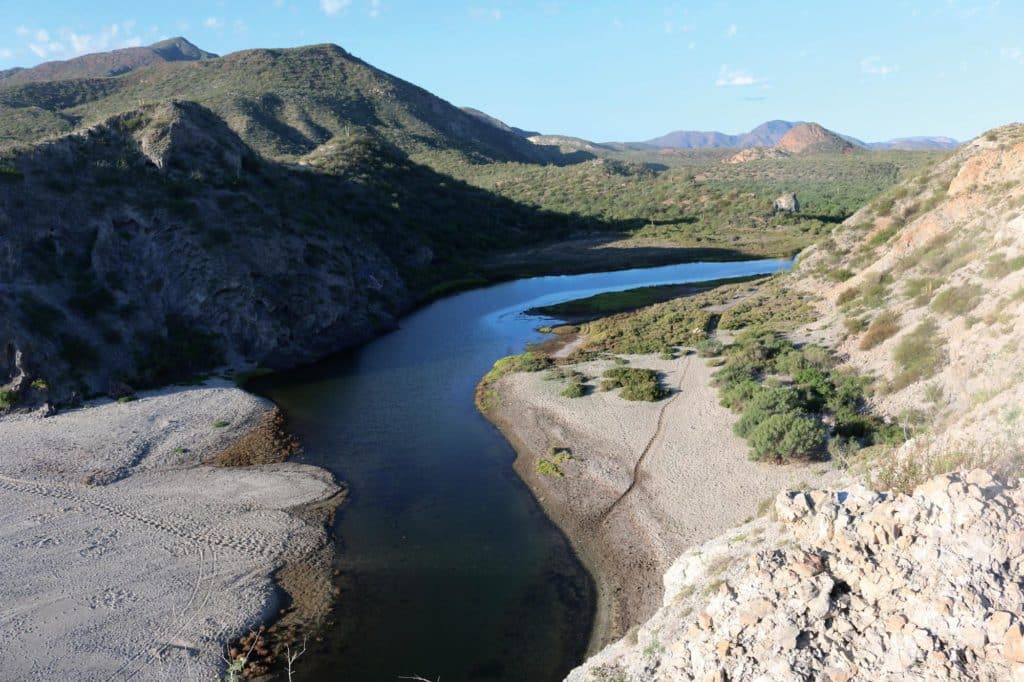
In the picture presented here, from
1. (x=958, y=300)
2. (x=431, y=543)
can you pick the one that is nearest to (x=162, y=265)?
(x=431, y=543)

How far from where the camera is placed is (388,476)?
87.8ft

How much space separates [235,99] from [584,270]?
7854cm

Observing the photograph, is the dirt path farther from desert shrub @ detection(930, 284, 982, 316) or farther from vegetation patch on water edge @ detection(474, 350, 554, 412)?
desert shrub @ detection(930, 284, 982, 316)

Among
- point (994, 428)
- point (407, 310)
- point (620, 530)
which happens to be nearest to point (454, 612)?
point (620, 530)

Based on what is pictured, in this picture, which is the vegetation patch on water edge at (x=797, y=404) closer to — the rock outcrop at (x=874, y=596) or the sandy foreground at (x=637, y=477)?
the sandy foreground at (x=637, y=477)

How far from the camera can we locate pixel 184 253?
4641cm

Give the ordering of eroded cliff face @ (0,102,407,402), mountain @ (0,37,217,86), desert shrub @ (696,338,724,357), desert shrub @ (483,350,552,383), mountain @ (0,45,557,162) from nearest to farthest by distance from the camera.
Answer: eroded cliff face @ (0,102,407,402), desert shrub @ (696,338,724,357), desert shrub @ (483,350,552,383), mountain @ (0,45,557,162), mountain @ (0,37,217,86)

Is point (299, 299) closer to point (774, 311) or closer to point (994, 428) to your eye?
point (774, 311)

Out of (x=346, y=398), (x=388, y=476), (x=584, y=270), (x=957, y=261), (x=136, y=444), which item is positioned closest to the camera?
(x=388, y=476)

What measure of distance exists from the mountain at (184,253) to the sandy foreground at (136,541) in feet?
22.4

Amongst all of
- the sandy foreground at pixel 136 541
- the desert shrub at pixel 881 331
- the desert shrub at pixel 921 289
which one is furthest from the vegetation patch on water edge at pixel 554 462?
the desert shrub at pixel 921 289

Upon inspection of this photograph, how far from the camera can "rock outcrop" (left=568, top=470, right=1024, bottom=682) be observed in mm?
8641

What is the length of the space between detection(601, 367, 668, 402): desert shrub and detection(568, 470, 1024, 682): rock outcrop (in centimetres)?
2004

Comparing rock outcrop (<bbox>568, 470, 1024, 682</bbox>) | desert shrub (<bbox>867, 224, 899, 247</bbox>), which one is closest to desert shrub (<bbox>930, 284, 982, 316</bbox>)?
rock outcrop (<bbox>568, 470, 1024, 682</bbox>)
